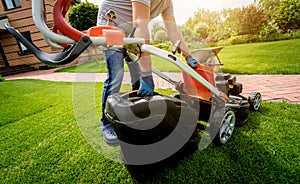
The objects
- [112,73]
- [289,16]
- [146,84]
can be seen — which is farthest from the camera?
[289,16]

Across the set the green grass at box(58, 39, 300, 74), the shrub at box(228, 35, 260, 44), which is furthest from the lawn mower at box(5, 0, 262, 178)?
the shrub at box(228, 35, 260, 44)

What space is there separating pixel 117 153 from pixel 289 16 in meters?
22.3

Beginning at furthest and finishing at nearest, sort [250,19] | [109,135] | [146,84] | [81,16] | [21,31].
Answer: [250,19] < [21,31] < [81,16] < [109,135] < [146,84]

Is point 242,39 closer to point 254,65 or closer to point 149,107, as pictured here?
point 254,65

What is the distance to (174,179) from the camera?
4.27ft

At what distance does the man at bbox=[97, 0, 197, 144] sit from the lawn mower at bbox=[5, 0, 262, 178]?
0.30ft

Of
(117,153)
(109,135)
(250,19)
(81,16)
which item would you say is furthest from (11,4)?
(250,19)

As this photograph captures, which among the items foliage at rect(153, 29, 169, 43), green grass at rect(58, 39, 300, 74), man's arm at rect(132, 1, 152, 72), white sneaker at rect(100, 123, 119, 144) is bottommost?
→ green grass at rect(58, 39, 300, 74)

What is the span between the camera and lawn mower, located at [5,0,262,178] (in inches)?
30.9

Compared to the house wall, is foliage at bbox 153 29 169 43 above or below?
above

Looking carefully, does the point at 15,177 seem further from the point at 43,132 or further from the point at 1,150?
the point at 43,132

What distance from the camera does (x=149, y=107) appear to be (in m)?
0.99

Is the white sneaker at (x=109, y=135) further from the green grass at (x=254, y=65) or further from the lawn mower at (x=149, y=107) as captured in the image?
the green grass at (x=254, y=65)

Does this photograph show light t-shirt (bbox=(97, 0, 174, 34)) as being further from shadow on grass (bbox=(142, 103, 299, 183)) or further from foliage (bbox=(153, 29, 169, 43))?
shadow on grass (bbox=(142, 103, 299, 183))
